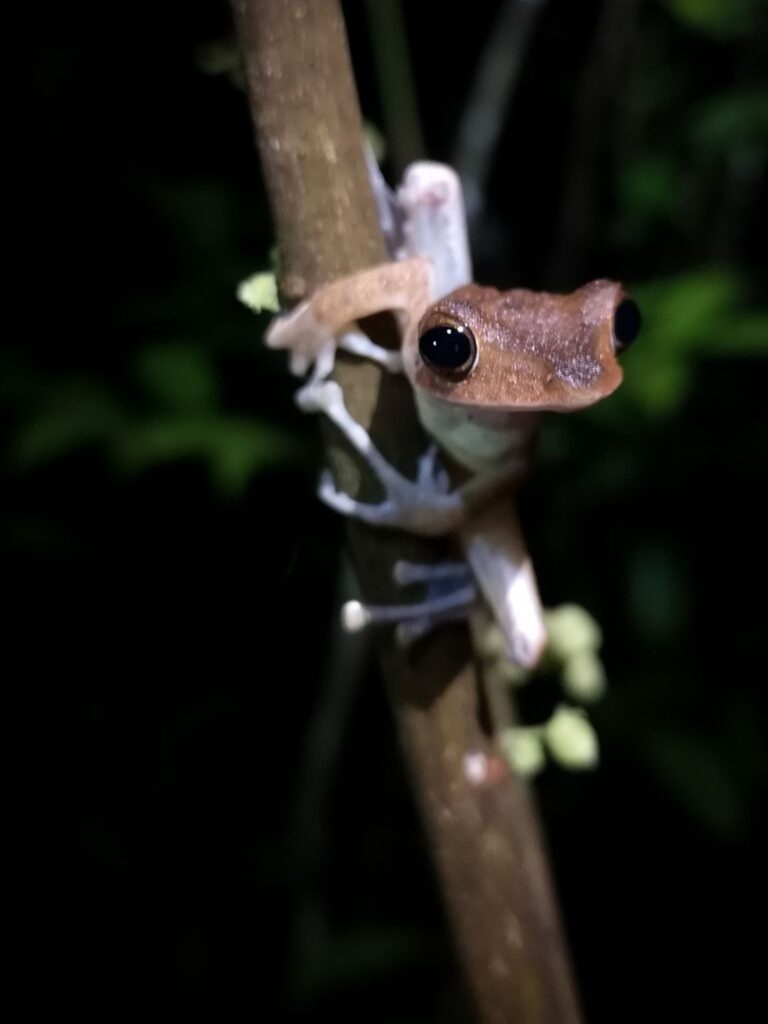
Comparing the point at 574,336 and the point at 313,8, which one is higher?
the point at 313,8

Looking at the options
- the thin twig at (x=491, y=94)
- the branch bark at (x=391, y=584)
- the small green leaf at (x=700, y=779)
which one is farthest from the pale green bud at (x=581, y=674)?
the thin twig at (x=491, y=94)

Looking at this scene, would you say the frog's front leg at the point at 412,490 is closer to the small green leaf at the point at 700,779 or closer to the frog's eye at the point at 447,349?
the frog's eye at the point at 447,349

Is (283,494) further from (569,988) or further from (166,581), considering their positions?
(569,988)

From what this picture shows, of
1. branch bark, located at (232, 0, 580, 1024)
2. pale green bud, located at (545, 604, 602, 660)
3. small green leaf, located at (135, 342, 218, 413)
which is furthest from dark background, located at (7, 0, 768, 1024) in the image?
branch bark, located at (232, 0, 580, 1024)

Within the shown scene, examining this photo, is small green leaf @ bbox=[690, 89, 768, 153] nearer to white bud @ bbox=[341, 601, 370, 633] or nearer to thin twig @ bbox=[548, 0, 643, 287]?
thin twig @ bbox=[548, 0, 643, 287]

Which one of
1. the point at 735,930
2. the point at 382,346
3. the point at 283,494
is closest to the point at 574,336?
the point at 382,346

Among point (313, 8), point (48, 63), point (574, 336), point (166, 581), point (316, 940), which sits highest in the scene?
point (48, 63)

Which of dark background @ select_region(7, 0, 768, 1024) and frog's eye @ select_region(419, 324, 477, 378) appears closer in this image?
frog's eye @ select_region(419, 324, 477, 378)
